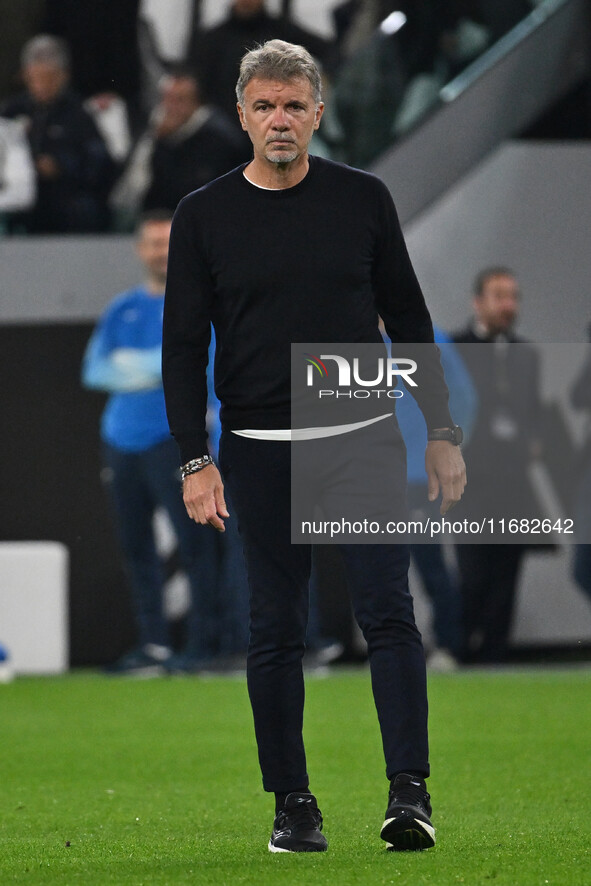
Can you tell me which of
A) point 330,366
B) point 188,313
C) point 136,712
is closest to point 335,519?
point 330,366

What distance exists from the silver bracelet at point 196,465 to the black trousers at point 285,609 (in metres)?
0.04

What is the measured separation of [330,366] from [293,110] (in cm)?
48

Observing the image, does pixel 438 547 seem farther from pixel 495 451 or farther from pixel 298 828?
pixel 298 828

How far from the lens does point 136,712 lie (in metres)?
5.38

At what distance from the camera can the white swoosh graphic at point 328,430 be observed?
2.94 meters

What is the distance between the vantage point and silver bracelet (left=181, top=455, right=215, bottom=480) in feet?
9.70

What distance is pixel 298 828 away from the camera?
2850 mm

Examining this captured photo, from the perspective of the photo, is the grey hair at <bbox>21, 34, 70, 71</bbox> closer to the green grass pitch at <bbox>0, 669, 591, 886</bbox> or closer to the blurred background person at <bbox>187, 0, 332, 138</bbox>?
the blurred background person at <bbox>187, 0, 332, 138</bbox>

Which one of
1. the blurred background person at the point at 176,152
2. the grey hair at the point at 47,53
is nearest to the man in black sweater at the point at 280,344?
the blurred background person at the point at 176,152

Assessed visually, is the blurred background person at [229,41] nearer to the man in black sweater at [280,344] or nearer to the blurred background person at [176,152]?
the blurred background person at [176,152]

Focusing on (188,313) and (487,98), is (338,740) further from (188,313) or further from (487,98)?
(487,98)

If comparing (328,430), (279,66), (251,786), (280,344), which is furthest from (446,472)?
(251,786)

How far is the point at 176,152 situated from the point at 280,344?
5596 mm

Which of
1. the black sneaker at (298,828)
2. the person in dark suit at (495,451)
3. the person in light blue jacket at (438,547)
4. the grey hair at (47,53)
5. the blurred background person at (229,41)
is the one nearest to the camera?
the black sneaker at (298,828)
